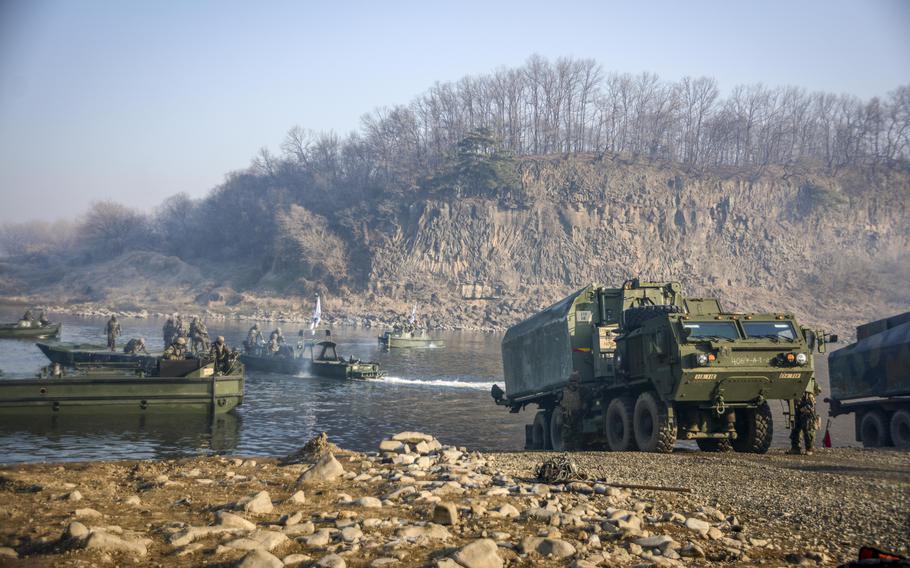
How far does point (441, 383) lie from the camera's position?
3809 centimetres

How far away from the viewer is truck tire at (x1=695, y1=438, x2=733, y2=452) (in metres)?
17.1

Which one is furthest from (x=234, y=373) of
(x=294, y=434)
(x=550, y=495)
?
(x=550, y=495)

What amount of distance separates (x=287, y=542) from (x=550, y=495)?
4.03m

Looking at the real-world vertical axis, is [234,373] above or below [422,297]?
below

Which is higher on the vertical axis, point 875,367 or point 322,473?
point 875,367

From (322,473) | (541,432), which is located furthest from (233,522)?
(541,432)

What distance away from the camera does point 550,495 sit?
1127cm

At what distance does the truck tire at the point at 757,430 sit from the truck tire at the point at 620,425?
2285 millimetres

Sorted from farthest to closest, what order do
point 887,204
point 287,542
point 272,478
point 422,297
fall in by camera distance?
→ point 887,204 < point 422,297 < point 272,478 < point 287,542

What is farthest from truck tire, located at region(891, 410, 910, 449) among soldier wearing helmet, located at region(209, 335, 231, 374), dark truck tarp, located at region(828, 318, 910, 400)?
soldier wearing helmet, located at region(209, 335, 231, 374)

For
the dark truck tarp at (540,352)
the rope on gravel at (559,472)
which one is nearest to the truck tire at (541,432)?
the dark truck tarp at (540,352)

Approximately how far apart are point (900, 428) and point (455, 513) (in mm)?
14376

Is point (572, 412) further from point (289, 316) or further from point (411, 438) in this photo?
point (289, 316)

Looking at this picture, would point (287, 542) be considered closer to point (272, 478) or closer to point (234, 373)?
point (272, 478)
